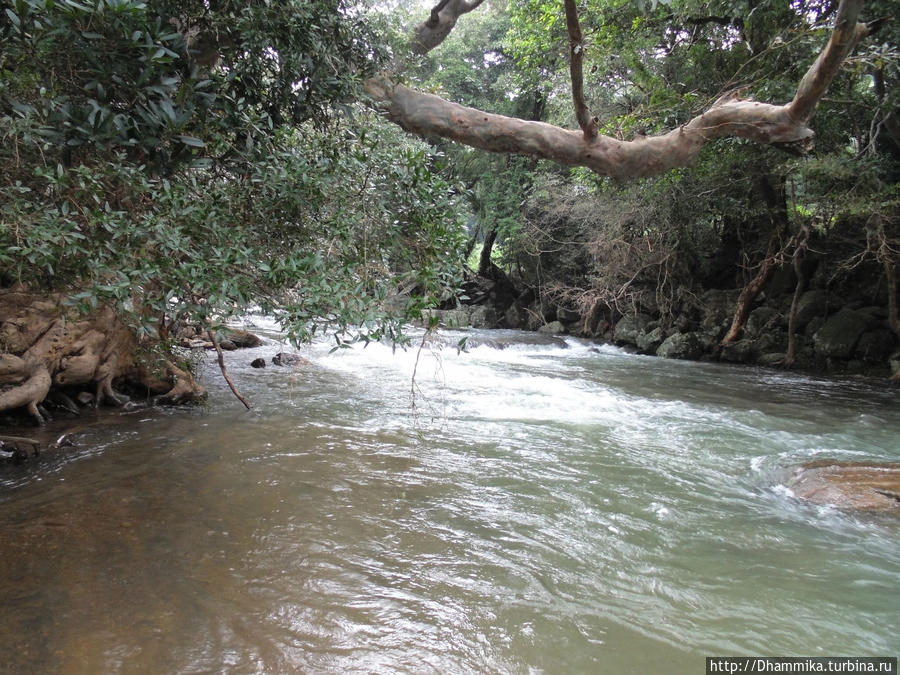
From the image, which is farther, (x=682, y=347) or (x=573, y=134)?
(x=682, y=347)

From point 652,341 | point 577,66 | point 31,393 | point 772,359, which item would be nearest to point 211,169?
point 577,66

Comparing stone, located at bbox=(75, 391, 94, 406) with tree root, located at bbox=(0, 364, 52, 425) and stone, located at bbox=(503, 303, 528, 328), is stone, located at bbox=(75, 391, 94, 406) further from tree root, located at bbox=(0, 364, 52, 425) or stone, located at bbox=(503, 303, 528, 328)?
stone, located at bbox=(503, 303, 528, 328)

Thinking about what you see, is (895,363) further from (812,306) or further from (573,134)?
(573,134)

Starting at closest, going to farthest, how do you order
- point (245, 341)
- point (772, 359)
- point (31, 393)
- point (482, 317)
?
point (31, 393) → point (245, 341) → point (772, 359) → point (482, 317)

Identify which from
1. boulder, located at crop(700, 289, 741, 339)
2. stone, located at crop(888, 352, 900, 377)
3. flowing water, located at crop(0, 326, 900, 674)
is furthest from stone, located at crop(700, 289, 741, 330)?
flowing water, located at crop(0, 326, 900, 674)

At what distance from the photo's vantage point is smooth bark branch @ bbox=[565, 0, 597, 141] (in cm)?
340

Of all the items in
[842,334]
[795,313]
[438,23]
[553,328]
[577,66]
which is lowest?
[553,328]

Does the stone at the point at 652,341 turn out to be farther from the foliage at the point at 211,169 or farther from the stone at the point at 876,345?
the foliage at the point at 211,169

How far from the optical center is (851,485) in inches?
190

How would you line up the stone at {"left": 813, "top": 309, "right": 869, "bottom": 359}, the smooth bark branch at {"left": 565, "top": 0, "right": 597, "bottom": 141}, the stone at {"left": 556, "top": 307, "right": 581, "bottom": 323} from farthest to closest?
the stone at {"left": 556, "top": 307, "right": 581, "bottom": 323}, the stone at {"left": 813, "top": 309, "right": 869, "bottom": 359}, the smooth bark branch at {"left": 565, "top": 0, "right": 597, "bottom": 141}

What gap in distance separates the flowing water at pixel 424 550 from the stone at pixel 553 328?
45.0ft

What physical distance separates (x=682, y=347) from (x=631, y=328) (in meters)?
2.26

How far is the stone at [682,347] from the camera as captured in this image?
49.9 feet

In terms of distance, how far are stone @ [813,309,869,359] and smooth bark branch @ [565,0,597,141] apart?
37.7 feet
